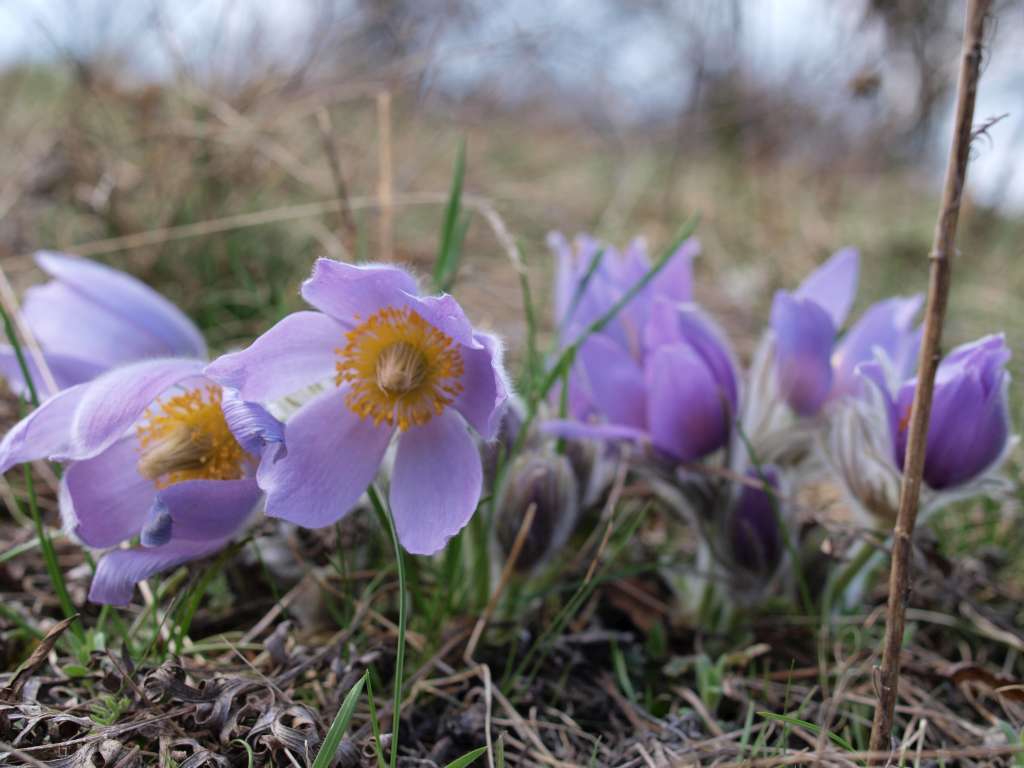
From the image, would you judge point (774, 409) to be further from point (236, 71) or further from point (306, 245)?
point (236, 71)

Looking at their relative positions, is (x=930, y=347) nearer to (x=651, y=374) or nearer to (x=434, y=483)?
(x=651, y=374)

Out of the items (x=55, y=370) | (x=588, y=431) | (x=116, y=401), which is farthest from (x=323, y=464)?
(x=55, y=370)

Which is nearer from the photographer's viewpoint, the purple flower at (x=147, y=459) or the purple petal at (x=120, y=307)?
the purple flower at (x=147, y=459)

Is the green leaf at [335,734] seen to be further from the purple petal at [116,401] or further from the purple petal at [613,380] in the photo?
the purple petal at [613,380]

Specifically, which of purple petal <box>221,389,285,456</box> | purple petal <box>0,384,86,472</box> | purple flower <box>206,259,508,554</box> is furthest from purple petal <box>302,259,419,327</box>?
purple petal <box>0,384,86,472</box>

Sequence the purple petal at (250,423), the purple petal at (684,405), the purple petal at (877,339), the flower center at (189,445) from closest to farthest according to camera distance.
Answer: the purple petal at (250,423) → the flower center at (189,445) → the purple petal at (684,405) → the purple petal at (877,339)

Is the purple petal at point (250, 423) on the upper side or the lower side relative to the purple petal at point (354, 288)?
lower

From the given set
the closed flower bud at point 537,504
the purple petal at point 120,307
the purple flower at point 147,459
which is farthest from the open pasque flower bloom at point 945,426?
the purple petal at point 120,307

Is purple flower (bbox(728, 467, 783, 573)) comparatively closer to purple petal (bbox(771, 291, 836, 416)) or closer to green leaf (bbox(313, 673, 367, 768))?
purple petal (bbox(771, 291, 836, 416))
